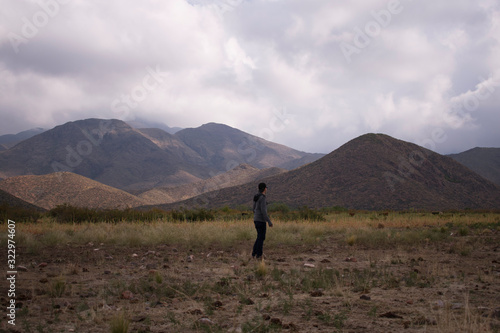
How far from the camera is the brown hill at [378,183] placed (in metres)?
56.0

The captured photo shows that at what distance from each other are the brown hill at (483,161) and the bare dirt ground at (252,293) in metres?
123

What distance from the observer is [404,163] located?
68.8 metres

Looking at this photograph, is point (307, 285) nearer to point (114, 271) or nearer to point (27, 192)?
point (114, 271)

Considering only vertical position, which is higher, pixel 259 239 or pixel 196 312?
pixel 259 239

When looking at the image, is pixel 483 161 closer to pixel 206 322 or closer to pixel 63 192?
pixel 63 192

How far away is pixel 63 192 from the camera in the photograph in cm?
6606

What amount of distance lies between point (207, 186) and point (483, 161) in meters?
96.7

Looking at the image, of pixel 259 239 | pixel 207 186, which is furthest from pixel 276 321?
pixel 207 186

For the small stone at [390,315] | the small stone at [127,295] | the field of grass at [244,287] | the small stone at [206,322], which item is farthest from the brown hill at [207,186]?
the small stone at [206,322]

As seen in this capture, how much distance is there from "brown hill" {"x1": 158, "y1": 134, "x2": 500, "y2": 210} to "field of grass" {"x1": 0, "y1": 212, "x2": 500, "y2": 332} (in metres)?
46.1

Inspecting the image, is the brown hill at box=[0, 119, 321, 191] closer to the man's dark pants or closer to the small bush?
the man's dark pants

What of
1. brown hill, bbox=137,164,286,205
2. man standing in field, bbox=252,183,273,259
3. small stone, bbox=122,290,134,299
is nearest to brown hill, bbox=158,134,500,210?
brown hill, bbox=137,164,286,205

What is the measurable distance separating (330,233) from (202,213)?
10.2 m

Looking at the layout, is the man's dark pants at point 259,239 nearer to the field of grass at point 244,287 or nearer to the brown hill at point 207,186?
the field of grass at point 244,287
